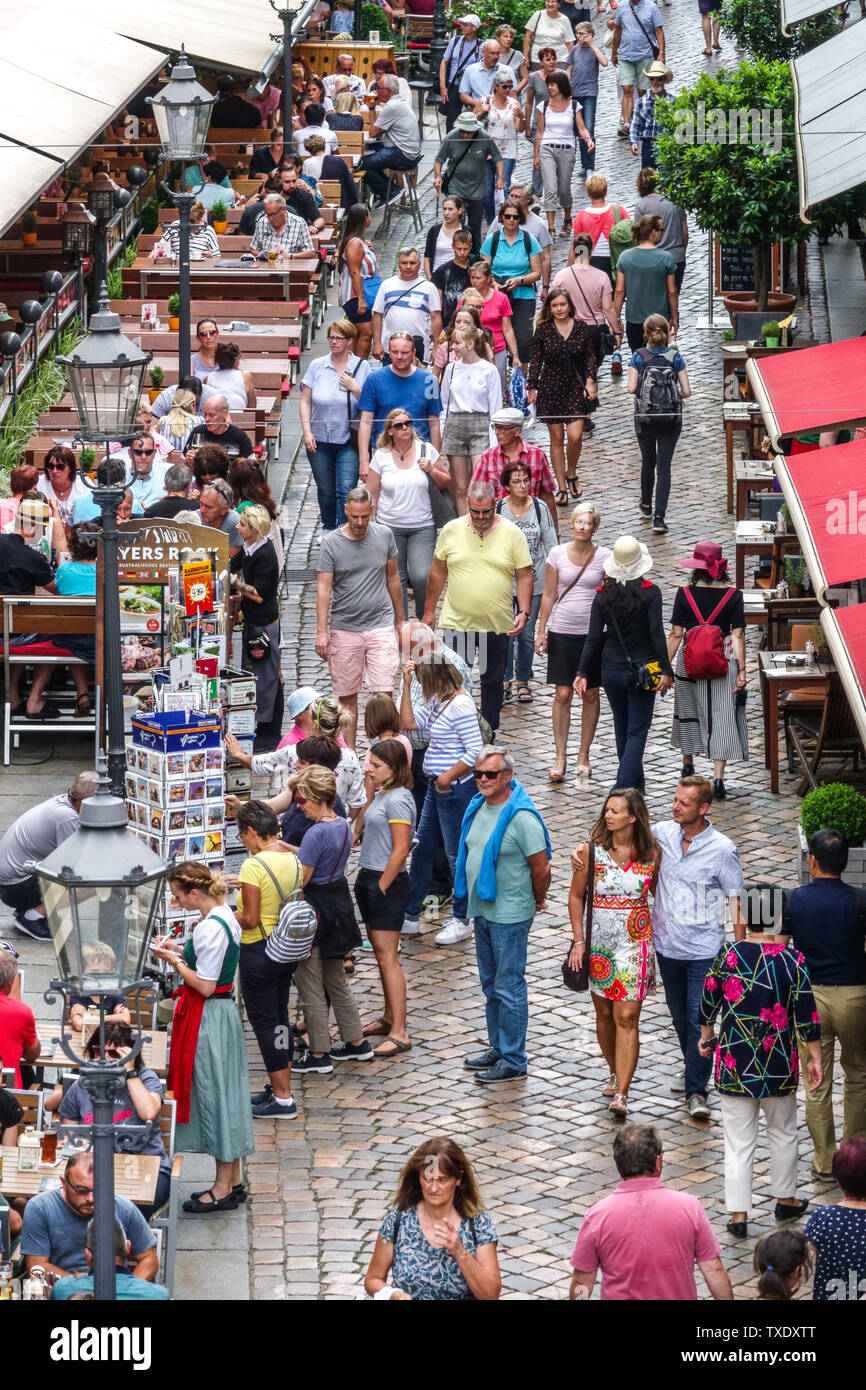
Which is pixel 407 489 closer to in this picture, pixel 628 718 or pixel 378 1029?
pixel 628 718

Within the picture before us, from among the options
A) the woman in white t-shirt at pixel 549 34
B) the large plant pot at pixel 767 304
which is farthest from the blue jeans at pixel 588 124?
the large plant pot at pixel 767 304

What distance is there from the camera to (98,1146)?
6887 millimetres

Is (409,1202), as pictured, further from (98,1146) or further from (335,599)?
(335,599)

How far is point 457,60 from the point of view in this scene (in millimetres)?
27516

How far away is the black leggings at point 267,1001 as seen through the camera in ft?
33.9

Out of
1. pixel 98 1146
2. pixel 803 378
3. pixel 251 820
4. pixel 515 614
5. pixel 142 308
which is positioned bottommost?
pixel 98 1146

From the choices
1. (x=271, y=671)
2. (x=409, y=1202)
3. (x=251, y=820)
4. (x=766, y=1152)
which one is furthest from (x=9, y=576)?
(x=409, y=1202)

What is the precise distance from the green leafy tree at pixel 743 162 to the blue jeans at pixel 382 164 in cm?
499

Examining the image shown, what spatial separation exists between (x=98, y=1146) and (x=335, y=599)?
6.96 m

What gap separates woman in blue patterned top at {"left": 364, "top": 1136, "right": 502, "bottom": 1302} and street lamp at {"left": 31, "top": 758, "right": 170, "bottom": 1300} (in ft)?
3.22

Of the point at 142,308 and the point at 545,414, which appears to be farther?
the point at 142,308

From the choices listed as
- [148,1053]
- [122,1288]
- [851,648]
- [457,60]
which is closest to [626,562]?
[851,648]

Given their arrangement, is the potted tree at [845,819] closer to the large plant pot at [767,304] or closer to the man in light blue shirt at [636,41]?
the large plant pot at [767,304]

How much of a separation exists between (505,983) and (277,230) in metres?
12.4
